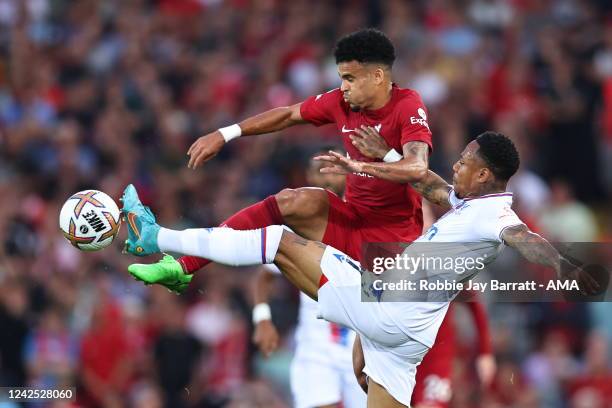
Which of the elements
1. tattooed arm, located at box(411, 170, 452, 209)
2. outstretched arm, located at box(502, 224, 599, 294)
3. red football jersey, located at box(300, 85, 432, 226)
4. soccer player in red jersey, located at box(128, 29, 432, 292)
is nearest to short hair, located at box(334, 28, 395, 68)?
soccer player in red jersey, located at box(128, 29, 432, 292)

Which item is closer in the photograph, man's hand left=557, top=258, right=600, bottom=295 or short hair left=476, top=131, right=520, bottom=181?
man's hand left=557, top=258, right=600, bottom=295

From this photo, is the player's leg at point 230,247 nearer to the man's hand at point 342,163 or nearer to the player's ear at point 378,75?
the man's hand at point 342,163

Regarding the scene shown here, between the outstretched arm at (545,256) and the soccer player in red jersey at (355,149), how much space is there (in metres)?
0.97

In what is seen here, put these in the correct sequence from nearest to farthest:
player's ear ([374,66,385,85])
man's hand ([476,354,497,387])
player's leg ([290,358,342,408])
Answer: player's ear ([374,66,385,85])
player's leg ([290,358,342,408])
man's hand ([476,354,497,387])

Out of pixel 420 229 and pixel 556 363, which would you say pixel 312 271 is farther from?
pixel 556 363

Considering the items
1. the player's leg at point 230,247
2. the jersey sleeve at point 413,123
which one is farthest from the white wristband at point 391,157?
the player's leg at point 230,247

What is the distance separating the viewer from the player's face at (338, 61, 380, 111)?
8875 mm

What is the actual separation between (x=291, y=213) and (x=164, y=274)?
41.4 inches

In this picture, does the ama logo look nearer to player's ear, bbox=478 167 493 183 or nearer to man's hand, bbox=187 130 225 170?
player's ear, bbox=478 167 493 183

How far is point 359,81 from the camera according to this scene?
888 cm

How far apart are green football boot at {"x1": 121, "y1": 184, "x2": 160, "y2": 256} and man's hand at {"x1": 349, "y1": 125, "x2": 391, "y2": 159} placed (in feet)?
4.76

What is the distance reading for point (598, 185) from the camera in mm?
15344

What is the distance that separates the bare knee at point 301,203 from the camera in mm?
9070

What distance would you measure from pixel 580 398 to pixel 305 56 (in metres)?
5.86
